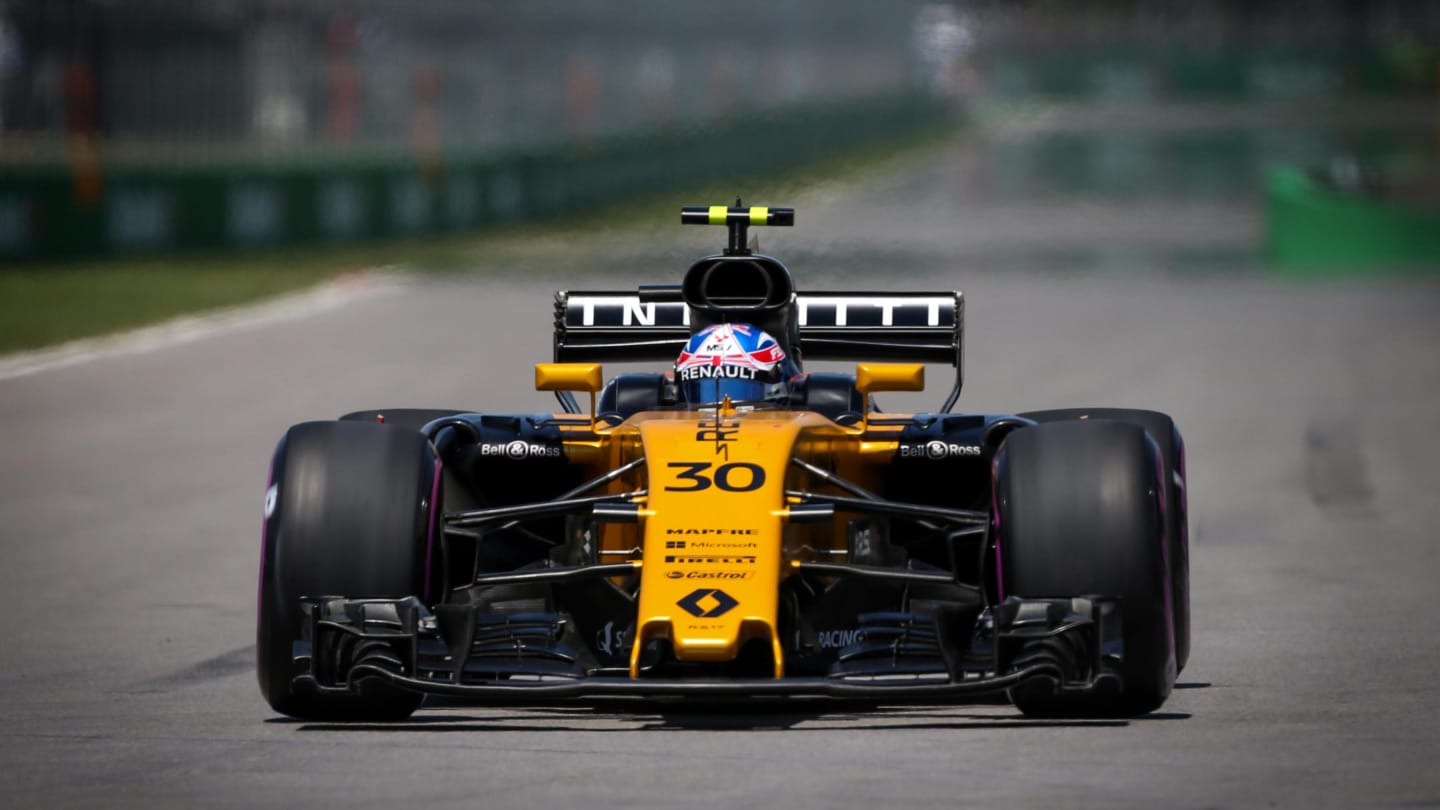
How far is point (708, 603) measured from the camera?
824 cm

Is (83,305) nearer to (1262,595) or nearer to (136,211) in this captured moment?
(136,211)

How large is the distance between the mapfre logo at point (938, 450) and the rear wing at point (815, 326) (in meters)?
1.99

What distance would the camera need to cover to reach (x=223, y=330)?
25.5m

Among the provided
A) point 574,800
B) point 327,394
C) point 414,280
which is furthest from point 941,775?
point 414,280

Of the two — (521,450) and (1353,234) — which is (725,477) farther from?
(1353,234)

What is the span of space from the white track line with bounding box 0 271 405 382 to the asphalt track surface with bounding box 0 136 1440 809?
363 millimetres

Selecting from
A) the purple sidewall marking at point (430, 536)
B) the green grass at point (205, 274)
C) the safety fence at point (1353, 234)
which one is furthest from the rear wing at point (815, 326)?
the safety fence at point (1353, 234)

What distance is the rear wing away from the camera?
11.6m

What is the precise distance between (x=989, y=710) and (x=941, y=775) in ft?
4.47

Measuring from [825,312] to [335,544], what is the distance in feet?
12.3

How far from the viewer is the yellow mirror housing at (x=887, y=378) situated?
9953 millimetres

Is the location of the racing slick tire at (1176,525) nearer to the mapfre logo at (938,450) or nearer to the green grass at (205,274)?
the mapfre logo at (938,450)

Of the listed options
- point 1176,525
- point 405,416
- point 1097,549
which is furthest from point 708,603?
point 405,416

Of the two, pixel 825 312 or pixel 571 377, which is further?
pixel 825 312
